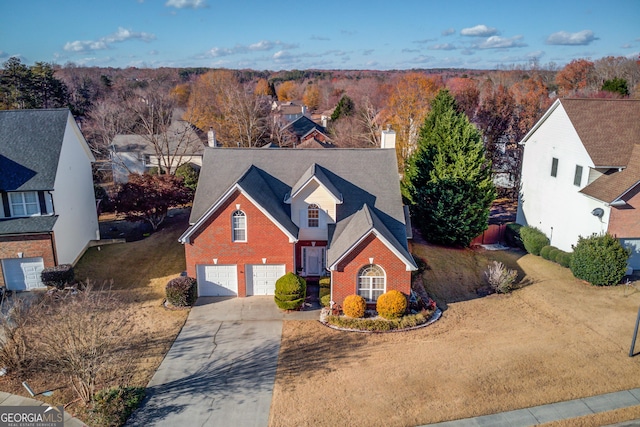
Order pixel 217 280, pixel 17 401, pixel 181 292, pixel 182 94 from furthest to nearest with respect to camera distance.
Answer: pixel 182 94, pixel 217 280, pixel 181 292, pixel 17 401

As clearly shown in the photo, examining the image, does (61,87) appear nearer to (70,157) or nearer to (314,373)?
(70,157)

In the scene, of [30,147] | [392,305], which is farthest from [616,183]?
[30,147]

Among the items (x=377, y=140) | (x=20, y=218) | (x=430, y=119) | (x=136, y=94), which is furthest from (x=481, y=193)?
(x=136, y=94)

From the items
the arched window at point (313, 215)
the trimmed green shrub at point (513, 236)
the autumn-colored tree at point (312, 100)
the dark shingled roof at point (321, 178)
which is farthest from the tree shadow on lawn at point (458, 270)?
the autumn-colored tree at point (312, 100)

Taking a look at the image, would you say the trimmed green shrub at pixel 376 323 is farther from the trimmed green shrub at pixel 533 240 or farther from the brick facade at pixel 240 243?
the trimmed green shrub at pixel 533 240

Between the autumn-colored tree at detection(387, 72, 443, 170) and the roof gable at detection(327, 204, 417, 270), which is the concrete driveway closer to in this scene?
the roof gable at detection(327, 204, 417, 270)

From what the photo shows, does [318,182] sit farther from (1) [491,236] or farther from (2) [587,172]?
(2) [587,172]
